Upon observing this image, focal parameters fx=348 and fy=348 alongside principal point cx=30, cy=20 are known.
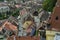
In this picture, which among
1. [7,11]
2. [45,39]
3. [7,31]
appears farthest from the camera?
[7,11]

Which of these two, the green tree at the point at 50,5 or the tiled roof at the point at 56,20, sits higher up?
the tiled roof at the point at 56,20

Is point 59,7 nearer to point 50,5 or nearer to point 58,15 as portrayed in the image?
point 58,15

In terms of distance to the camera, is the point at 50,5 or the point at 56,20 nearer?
the point at 56,20

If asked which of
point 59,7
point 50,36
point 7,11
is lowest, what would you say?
point 7,11

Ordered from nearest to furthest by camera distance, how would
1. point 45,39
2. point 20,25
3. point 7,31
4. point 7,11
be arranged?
point 45,39 < point 7,31 < point 20,25 < point 7,11

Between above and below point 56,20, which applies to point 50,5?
below

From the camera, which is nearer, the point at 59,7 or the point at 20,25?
the point at 59,7

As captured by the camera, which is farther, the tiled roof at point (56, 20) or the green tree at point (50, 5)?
the green tree at point (50, 5)

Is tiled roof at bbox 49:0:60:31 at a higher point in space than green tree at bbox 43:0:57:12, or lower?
higher

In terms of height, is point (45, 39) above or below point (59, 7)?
below

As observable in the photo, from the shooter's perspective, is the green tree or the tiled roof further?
the green tree

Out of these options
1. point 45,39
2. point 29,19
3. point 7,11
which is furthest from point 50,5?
point 7,11
